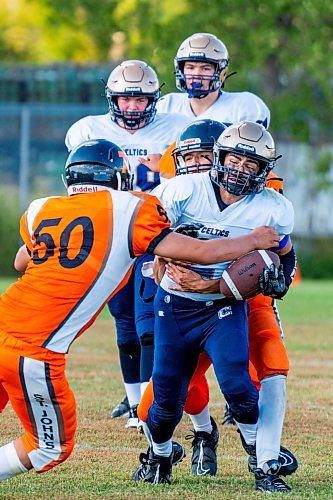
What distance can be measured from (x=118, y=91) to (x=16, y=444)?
2.56 m

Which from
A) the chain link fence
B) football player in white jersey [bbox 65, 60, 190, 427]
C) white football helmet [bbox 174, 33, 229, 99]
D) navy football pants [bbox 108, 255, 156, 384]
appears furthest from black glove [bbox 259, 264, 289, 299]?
the chain link fence

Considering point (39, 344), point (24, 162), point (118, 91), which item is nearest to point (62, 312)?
point (39, 344)

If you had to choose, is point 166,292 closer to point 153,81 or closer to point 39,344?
point 39,344

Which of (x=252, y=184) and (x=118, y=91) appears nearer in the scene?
(x=252, y=184)

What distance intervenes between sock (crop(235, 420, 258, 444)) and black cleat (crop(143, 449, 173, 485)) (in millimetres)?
356

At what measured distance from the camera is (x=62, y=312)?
4.11 m

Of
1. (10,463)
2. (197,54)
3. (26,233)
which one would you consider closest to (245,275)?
(26,233)

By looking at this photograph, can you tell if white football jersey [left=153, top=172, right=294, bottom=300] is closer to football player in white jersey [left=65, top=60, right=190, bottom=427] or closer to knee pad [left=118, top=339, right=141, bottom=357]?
football player in white jersey [left=65, top=60, right=190, bottom=427]

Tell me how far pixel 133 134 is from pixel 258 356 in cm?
187

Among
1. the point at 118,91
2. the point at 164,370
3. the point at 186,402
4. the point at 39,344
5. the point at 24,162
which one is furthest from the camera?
the point at 24,162

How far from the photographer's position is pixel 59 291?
4.11 m

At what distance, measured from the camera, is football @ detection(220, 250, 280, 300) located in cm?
455

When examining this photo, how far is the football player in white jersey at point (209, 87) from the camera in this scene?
6.16m

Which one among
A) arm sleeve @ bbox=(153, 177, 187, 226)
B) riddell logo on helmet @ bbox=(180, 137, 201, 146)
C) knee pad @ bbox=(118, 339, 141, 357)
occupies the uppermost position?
riddell logo on helmet @ bbox=(180, 137, 201, 146)
